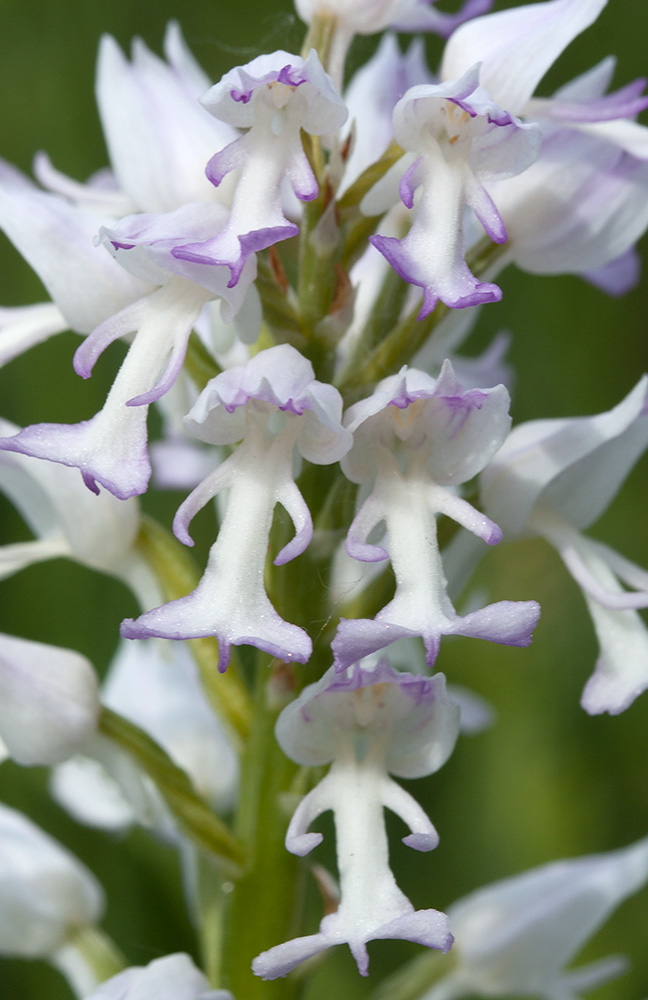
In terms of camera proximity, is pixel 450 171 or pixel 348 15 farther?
pixel 348 15

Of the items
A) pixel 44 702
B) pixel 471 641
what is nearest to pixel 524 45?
pixel 44 702

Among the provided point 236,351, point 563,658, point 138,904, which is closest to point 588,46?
point 563,658

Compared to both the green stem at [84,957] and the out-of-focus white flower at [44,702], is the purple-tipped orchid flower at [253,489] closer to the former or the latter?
the out-of-focus white flower at [44,702]

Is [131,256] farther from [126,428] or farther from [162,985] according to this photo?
[162,985]

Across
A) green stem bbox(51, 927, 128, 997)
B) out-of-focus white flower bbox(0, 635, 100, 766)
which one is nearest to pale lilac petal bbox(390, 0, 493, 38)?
out-of-focus white flower bbox(0, 635, 100, 766)

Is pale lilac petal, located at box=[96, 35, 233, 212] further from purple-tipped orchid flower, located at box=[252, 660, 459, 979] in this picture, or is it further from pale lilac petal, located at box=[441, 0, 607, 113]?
purple-tipped orchid flower, located at box=[252, 660, 459, 979]
